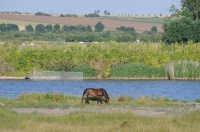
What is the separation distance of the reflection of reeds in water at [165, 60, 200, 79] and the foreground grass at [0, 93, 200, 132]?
1264 inches

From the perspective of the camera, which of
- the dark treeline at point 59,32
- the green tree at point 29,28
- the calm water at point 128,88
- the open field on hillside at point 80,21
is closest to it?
the calm water at point 128,88

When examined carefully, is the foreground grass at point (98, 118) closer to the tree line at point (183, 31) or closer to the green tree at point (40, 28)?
the tree line at point (183, 31)

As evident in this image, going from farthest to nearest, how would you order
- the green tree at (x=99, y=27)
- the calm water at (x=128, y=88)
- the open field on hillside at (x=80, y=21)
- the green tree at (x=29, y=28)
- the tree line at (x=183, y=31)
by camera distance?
1. the green tree at (x=99, y=27)
2. the open field on hillside at (x=80, y=21)
3. the green tree at (x=29, y=28)
4. the tree line at (x=183, y=31)
5. the calm water at (x=128, y=88)

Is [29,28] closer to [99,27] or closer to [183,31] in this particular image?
[99,27]

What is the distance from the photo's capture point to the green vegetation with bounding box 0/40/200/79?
217 ft

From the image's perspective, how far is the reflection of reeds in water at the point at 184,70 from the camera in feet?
212

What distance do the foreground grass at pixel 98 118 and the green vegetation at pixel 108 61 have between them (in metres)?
33.3

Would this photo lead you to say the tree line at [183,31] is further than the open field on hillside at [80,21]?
No

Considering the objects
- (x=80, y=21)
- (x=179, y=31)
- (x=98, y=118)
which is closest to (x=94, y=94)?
(x=98, y=118)

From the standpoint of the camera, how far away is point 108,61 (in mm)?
69500

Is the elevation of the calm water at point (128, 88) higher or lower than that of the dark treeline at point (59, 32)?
lower

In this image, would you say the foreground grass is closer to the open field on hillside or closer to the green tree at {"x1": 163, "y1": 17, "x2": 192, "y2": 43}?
the green tree at {"x1": 163, "y1": 17, "x2": 192, "y2": 43}

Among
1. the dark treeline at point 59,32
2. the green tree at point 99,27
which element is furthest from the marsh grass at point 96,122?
the green tree at point 99,27

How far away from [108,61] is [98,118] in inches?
1765
